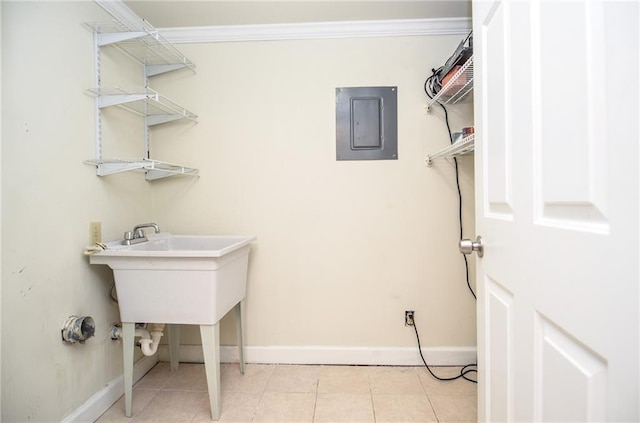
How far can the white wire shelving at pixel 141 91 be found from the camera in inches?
54.5

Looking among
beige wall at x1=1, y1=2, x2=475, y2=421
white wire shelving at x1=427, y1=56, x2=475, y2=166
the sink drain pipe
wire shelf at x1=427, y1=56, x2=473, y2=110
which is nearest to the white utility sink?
the sink drain pipe

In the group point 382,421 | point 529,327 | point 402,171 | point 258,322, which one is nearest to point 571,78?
point 529,327

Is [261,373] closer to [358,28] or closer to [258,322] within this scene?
[258,322]

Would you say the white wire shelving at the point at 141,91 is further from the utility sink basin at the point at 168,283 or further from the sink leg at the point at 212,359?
the sink leg at the point at 212,359

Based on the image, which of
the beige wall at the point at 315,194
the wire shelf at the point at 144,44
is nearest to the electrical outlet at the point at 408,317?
the beige wall at the point at 315,194

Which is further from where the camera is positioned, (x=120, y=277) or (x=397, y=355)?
(x=397, y=355)

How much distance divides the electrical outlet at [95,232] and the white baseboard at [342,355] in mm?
904

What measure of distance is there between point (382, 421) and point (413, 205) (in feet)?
3.84

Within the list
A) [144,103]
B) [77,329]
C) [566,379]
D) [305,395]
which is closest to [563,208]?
[566,379]

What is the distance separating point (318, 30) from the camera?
69.5 inches

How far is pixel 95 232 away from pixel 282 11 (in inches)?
61.9

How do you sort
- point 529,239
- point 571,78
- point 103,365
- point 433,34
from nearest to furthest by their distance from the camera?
point 571,78, point 529,239, point 103,365, point 433,34

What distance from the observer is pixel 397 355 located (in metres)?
1.79

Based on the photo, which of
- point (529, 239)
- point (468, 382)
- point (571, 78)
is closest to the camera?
point (571, 78)
